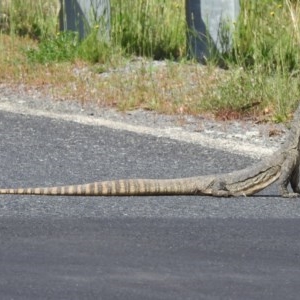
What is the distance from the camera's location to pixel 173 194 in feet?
33.7

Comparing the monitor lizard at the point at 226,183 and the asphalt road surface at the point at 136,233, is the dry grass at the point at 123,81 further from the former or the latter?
the monitor lizard at the point at 226,183

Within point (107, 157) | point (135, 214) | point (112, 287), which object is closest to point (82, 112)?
point (107, 157)

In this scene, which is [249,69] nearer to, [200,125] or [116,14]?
[200,125]

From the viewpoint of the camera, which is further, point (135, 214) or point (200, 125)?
point (200, 125)

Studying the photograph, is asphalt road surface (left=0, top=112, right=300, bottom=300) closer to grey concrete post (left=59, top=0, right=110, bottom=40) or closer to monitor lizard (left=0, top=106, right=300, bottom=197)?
monitor lizard (left=0, top=106, right=300, bottom=197)

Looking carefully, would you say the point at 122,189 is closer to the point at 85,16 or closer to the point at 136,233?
the point at 136,233

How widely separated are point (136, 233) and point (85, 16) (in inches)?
329

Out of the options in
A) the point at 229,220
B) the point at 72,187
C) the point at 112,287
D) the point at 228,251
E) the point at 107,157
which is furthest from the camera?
the point at 107,157

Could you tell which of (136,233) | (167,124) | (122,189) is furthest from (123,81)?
(136,233)

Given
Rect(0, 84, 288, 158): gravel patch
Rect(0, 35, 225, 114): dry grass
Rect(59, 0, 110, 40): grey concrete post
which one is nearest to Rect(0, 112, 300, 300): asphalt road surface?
Rect(0, 84, 288, 158): gravel patch

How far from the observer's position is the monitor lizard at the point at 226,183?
996cm

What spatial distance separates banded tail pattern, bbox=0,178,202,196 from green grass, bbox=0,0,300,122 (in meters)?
3.18

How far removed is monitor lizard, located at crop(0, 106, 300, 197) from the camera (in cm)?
996

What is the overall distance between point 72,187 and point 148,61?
20.2 ft
